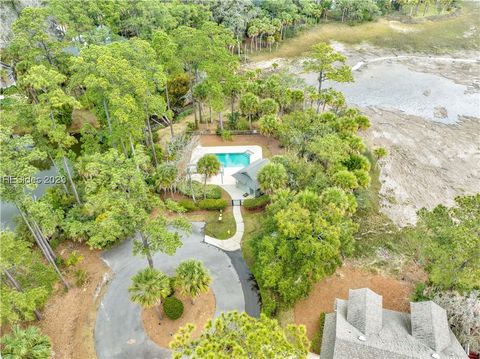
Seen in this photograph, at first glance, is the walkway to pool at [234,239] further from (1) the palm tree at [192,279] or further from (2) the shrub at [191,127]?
(2) the shrub at [191,127]

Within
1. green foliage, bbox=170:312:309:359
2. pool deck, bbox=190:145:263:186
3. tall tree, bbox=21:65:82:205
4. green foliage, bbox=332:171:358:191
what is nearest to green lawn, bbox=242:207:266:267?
pool deck, bbox=190:145:263:186

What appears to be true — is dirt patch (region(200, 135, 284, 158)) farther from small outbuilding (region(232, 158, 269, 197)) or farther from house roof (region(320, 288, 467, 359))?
house roof (region(320, 288, 467, 359))

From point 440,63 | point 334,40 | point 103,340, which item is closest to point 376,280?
point 103,340

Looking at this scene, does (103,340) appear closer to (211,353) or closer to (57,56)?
(211,353)

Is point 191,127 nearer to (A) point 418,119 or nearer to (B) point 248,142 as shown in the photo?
(B) point 248,142

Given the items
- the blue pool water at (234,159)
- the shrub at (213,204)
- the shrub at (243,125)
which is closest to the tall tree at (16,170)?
the shrub at (213,204)
